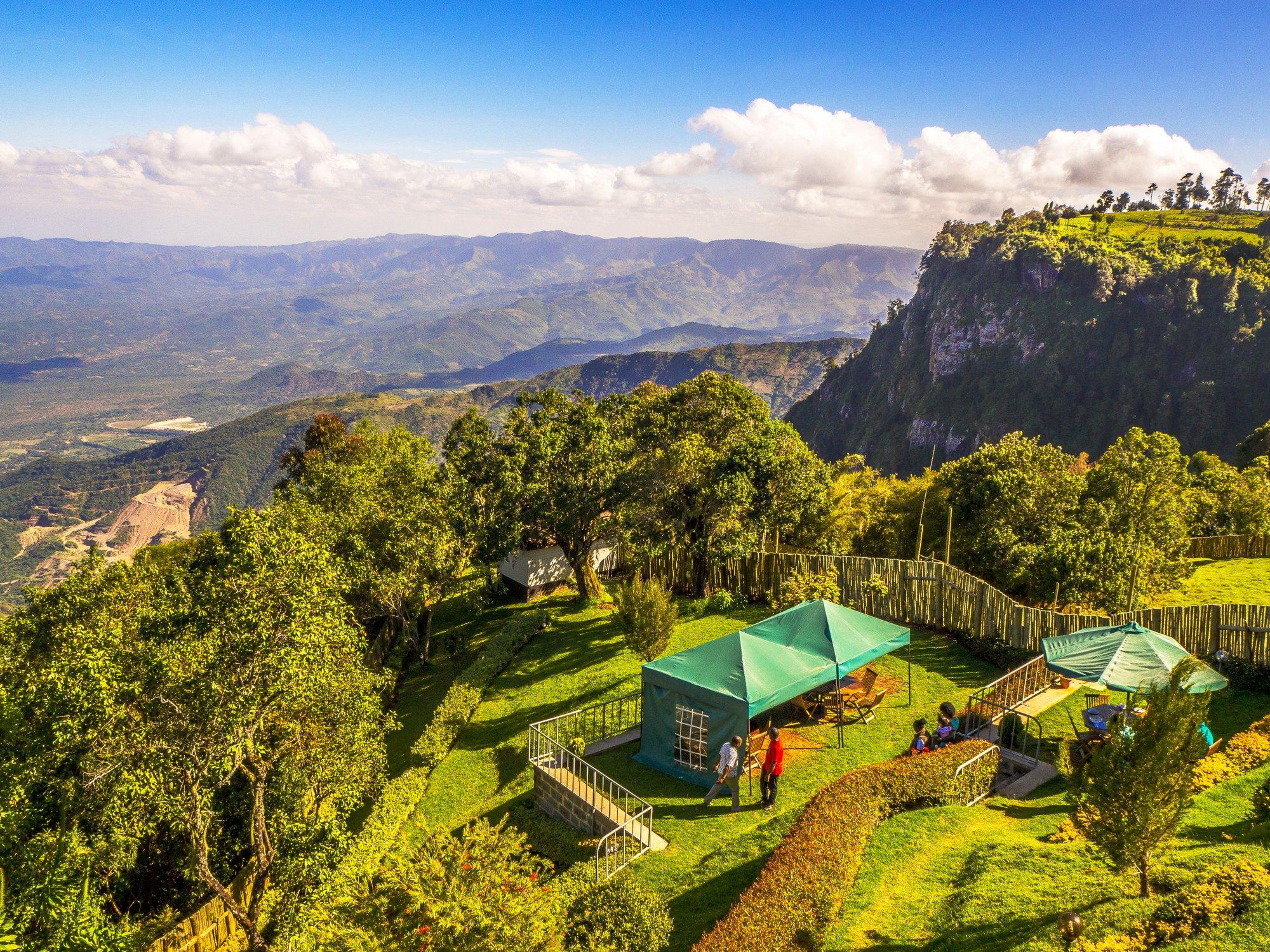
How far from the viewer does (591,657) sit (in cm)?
2455

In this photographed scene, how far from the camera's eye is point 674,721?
16.3 metres

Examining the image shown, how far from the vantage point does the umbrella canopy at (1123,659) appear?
14.4 m

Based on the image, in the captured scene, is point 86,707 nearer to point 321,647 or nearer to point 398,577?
point 321,647

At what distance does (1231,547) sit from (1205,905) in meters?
33.3

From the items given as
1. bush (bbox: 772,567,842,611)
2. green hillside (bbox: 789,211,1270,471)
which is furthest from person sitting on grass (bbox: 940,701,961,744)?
green hillside (bbox: 789,211,1270,471)

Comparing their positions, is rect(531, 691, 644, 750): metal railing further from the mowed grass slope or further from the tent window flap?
the mowed grass slope

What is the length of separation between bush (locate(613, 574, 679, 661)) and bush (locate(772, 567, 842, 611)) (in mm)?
4077

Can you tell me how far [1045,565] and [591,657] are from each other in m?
15.4

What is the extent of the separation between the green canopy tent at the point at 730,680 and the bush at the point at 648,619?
3307mm

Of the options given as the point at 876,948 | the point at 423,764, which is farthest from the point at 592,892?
the point at 423,764

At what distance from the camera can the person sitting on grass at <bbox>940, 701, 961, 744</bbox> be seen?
610 inches

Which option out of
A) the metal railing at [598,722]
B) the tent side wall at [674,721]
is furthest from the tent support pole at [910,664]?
the metal railing at [598,722]

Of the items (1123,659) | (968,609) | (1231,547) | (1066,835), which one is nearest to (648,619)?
(968,609)

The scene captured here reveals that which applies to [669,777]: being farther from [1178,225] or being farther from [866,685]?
[1178,225]
